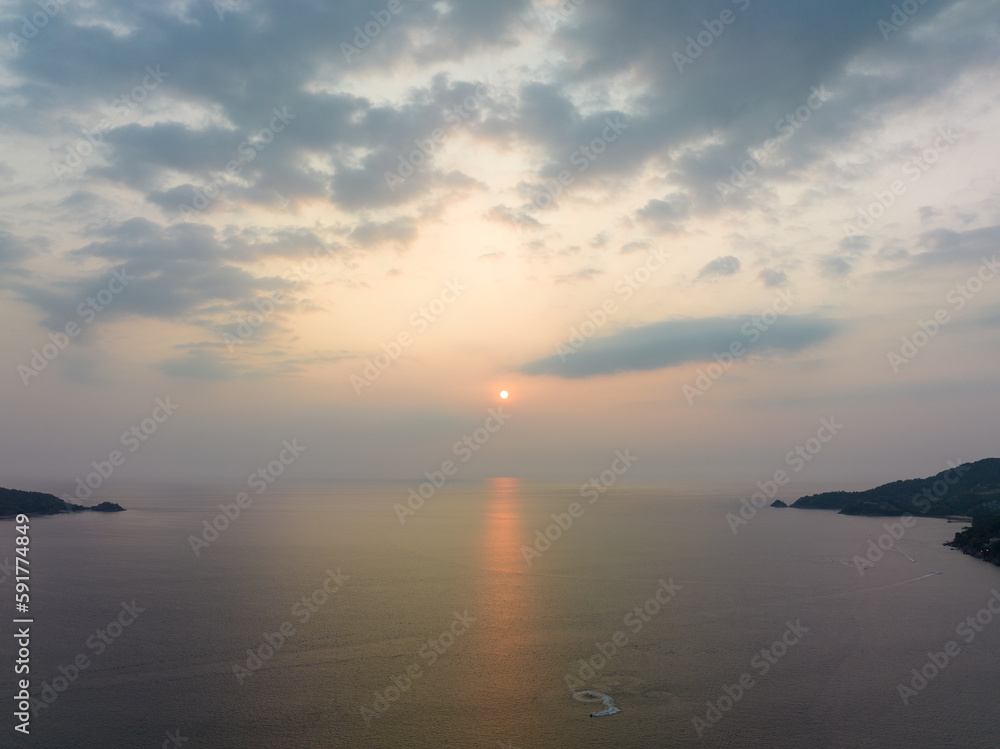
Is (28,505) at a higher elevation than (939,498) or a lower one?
higher

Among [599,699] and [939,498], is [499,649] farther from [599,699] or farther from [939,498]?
[939,498]

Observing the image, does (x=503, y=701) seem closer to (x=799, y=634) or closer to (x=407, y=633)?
(x=407, y=633)

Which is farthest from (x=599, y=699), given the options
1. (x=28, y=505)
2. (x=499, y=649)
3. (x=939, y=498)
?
(x=939, y=498)

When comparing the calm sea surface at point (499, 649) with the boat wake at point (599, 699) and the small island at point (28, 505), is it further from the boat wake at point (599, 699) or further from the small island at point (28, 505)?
the small island at point (28, 505)

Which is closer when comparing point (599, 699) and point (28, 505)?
point (599, 699)

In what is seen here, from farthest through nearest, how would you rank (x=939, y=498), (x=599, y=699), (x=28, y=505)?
(x=939, y=498) < (x=28, y=505) < (x=599, y=699)

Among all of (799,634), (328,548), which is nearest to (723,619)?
(799,634)

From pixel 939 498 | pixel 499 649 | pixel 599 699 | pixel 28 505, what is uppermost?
pixel 28 505
